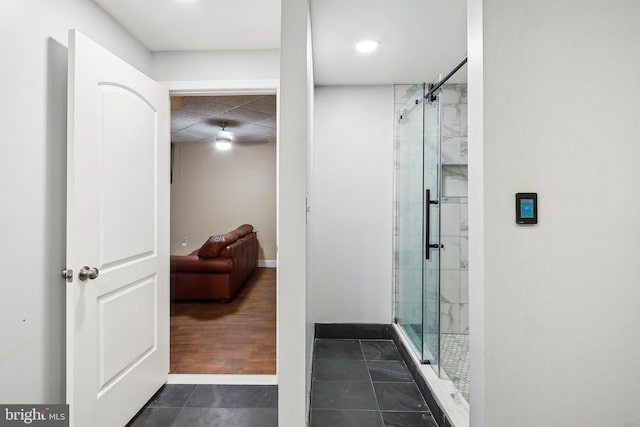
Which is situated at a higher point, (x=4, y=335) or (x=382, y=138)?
(x=382, y=138)

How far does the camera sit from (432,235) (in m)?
2.28

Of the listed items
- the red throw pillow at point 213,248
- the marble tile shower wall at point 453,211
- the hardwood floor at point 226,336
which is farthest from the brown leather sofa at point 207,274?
the marble tile shower wall at point 453,211

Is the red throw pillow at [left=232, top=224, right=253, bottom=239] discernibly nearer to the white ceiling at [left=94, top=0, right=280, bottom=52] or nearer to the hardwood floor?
the hardwood floor

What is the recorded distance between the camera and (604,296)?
3.88 ft

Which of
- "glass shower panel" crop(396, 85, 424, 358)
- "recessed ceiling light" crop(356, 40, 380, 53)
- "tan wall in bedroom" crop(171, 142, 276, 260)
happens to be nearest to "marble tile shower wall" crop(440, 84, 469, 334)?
"glass shower panel" crop(396, 85, 424, 358)

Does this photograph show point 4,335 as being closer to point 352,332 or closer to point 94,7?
point 94,7

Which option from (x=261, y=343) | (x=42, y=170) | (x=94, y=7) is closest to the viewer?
(x=42, y=170)

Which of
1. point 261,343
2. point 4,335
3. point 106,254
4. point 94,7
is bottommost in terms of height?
point 261,343

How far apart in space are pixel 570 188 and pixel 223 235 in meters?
4.19

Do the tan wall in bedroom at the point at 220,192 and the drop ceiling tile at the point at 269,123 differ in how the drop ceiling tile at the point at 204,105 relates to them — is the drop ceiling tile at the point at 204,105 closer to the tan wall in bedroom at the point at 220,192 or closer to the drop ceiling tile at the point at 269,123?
the drop ceiling tile at the point at 269,123

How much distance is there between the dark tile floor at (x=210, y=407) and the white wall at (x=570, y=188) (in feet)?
4.89

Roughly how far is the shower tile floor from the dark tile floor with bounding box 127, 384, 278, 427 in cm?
116

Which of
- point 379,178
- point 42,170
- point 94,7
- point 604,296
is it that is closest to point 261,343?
point 379,178

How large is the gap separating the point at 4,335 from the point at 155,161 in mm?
1191
